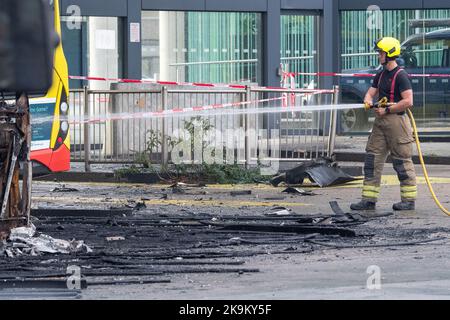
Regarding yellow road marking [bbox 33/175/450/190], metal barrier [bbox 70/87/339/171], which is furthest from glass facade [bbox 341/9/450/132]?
yellow road marking [bbox 33/175/450/190]

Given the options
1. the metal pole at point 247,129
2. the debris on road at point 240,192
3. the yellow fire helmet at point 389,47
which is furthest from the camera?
the metal pole at point 247,129

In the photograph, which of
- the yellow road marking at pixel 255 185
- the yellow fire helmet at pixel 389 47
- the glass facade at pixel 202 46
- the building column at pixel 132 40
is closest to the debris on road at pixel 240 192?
the yellow road marking at pixel 255 185

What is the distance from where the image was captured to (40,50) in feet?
9.12

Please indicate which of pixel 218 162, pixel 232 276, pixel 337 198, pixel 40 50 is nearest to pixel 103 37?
pixel 218 162

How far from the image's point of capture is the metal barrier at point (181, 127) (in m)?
16.4

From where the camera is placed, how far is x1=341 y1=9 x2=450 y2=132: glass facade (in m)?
22.5

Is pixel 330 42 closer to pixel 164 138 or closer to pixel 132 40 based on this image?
pixel 132 40

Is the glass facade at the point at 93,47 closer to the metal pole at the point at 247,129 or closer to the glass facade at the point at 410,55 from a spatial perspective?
the glass facade at the point at 410,55

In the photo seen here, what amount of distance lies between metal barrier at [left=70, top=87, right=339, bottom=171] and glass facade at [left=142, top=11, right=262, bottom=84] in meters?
5.05

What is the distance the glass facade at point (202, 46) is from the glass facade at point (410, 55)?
207cm

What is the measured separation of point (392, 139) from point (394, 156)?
0.20 metres

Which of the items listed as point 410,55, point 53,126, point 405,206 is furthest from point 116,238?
point 410,55

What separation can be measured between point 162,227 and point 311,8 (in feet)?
47.0

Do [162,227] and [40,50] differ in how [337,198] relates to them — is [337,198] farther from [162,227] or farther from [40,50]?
[40,50]
